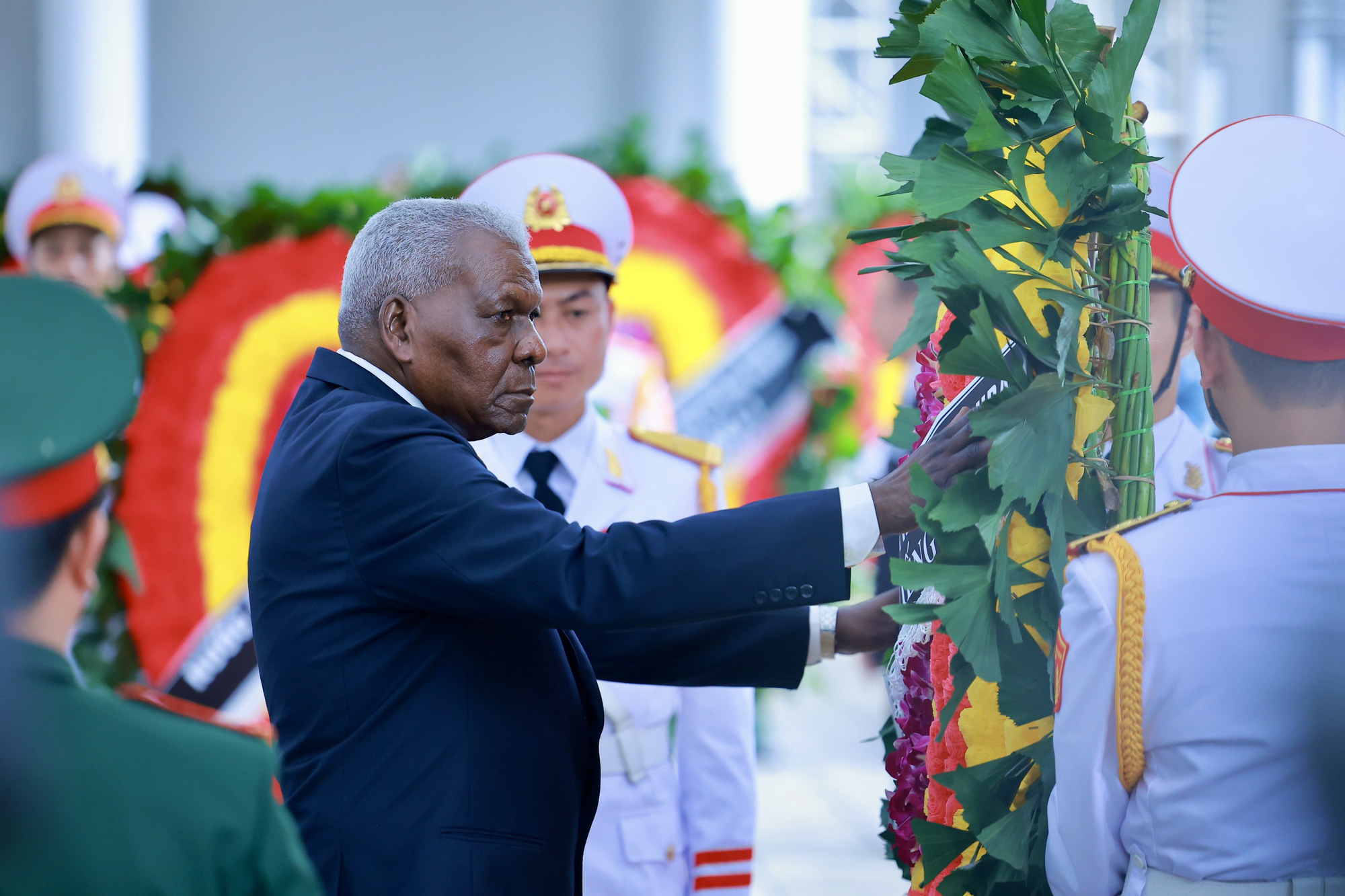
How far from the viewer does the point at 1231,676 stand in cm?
134

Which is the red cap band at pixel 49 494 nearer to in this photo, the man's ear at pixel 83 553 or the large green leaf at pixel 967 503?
the man's ear at pixel 83 553

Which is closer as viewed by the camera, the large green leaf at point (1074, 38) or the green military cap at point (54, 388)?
the green military cap at point (54, 388)

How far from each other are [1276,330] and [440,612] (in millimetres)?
1024

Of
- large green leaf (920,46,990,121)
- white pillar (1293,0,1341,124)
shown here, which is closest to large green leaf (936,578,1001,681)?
large green leaf (920,46,990,121)

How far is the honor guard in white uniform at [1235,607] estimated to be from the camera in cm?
134

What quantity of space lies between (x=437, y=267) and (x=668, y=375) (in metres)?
3.31

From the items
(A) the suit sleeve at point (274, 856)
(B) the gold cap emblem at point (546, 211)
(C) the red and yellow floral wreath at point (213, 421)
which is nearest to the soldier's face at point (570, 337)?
(B) the gold cap emblem at point (546, 211)

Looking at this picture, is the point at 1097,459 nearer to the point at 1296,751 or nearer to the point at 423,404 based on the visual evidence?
the point at 1296,751

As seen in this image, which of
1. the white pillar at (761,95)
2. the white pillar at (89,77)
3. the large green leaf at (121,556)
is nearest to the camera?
the large green leaf at (121,556)

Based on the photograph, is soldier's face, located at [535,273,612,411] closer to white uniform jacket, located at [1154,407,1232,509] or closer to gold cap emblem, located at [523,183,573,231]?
gold cap emblem, located at [523,183,573,231]

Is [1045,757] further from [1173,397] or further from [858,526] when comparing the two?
[1173,397]

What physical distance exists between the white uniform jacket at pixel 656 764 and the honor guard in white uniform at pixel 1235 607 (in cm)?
109

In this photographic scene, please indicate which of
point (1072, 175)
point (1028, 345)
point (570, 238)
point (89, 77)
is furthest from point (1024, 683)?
point (89, 77)

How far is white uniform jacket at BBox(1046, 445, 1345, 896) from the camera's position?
1339mm
